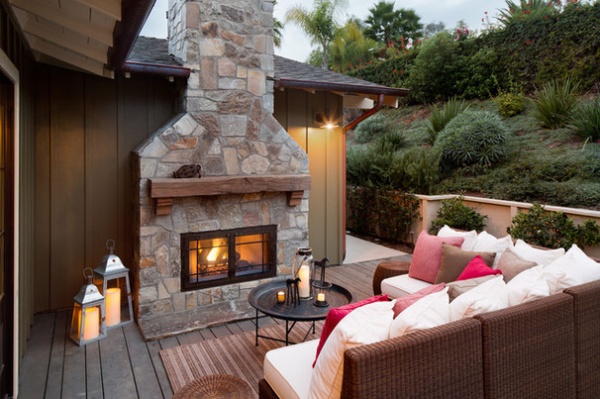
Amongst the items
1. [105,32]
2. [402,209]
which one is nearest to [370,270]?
[402,209]

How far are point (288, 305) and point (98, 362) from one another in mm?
1545

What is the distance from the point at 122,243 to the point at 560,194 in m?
6.04

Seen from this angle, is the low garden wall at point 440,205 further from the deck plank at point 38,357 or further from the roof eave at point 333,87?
the deck plank at point 38,357

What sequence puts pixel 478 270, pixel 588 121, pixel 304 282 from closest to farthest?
pixel 478 270 < pixel 304 282 < pixel 588 121

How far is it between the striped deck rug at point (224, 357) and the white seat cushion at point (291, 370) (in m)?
0.64

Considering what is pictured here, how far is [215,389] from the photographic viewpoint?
205 centimetres

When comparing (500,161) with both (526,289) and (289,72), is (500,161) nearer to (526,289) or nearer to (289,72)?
Result: (289,72)

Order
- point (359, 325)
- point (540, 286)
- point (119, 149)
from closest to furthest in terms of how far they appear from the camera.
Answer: point (359, 325) → point (540, 286) → point (119, 149)

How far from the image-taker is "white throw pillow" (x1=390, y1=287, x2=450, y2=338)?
69.1 inches

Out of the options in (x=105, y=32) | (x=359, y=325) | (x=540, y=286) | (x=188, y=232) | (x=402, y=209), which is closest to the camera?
(x=359, y=325)

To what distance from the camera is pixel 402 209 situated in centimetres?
716

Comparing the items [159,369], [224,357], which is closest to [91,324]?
[159,369]

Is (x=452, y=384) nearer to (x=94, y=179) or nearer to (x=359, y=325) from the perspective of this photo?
(x=359, y=325)

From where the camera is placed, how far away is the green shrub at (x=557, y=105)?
7.36m
